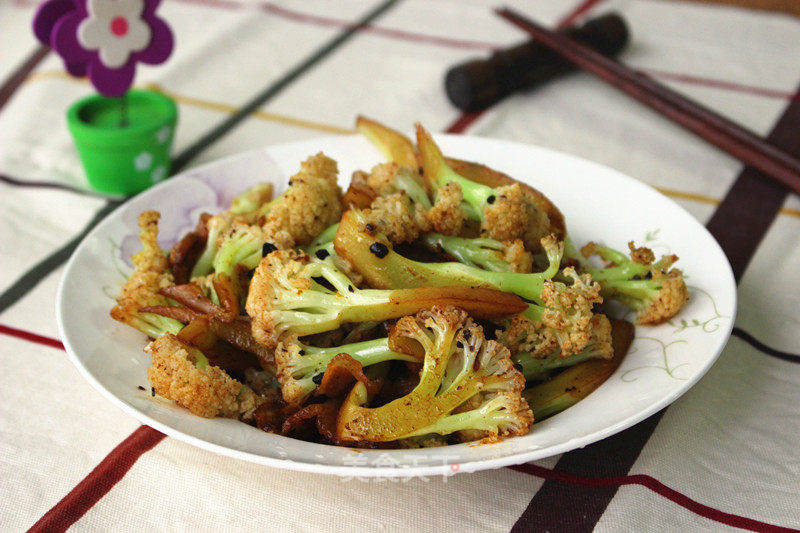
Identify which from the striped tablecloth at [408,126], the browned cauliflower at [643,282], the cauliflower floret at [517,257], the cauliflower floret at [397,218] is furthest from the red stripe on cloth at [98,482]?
Answer: the browned cauliflower at [643,282]

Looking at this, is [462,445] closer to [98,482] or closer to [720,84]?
[98,482]

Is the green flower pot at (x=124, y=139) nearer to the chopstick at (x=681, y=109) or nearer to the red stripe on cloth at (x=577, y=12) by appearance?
the chopstick at (x=681, y=109)

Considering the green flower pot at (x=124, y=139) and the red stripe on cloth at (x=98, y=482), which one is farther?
the green flower pot at (x=124, y=139)

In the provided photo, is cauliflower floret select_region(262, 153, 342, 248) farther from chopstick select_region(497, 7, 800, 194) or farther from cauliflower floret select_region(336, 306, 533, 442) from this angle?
chopstick select_region(497, 7, 800, 194)

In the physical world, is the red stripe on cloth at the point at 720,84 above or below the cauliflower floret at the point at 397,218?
above

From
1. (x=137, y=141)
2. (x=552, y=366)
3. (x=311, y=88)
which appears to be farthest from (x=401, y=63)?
(x=552, y=366)

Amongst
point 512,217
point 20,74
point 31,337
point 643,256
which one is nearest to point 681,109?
point 643,256
